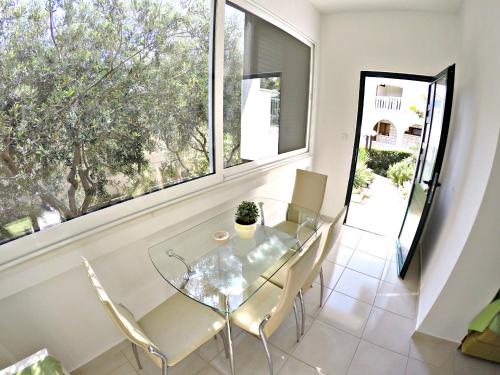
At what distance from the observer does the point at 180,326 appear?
1369 millimetres

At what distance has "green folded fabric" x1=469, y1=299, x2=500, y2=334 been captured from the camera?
4.83ft

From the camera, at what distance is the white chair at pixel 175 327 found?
1.20 meters

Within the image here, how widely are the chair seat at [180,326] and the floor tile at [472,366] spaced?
1536mm

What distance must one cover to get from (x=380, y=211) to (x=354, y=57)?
2422 millimetres

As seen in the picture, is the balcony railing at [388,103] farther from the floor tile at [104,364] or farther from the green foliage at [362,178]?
the floor tile at [104,364]

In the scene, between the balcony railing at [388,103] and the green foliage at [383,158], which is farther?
the balcony railing at [388,103]

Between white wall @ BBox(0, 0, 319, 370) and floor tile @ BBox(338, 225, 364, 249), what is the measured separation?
173cm

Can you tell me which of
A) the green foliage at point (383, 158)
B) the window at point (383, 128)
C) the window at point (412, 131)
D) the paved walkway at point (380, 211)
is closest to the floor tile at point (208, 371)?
the paved walkway at point (380, 211)

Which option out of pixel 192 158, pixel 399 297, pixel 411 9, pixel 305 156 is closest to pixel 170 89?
pixel 192 158

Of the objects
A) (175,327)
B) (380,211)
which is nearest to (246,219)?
(175,327)

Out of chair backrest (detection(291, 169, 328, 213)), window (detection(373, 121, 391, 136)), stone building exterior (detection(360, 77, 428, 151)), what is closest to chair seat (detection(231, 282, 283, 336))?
chair backrest (detection(291, 169, 328, 213))

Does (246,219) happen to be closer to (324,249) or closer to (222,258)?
(222,258)

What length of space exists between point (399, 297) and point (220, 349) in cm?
159

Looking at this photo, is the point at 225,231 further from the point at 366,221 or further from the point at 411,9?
the point at 411,9
